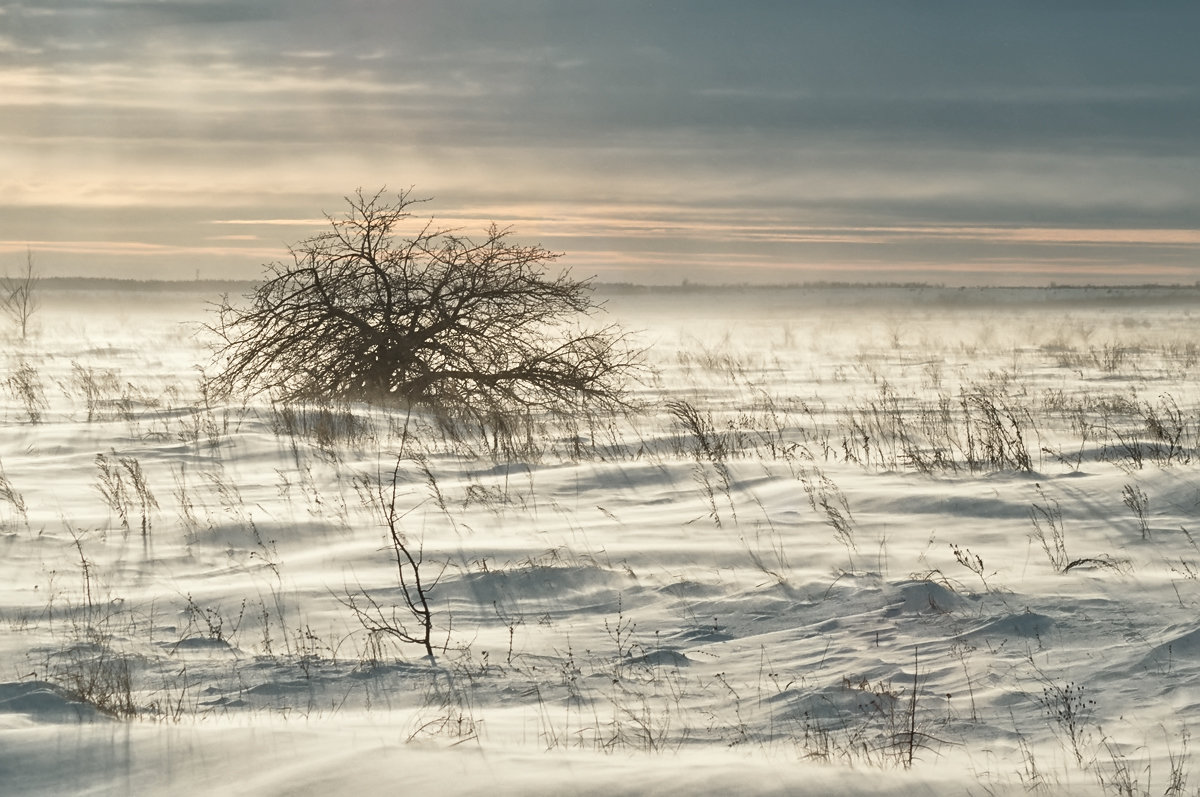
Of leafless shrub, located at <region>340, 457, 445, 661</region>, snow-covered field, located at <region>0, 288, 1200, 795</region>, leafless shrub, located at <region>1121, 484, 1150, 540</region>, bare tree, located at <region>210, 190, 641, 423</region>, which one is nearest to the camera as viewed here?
snow-covered field, located at <region>0, 288, 1200, 795</region>

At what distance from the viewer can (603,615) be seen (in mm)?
5617

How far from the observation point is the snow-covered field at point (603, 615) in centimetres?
363

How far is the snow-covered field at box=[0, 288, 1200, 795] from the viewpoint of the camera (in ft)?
11.9

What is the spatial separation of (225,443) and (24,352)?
17.0 meters

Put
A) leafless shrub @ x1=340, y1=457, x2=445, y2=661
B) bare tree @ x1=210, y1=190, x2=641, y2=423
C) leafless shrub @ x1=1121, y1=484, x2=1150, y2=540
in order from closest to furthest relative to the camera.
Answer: leafless shrub @ x1=340, y1=457, x2=445, y2=661, leafless shrub @ x1=1121, y1=484, x2=1150, y2=540, bare tree @ x1=210, y1=190, x2=641, y2=423

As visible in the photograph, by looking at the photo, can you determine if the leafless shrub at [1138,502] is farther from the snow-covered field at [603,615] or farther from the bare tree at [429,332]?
the bare tree at [429,332]

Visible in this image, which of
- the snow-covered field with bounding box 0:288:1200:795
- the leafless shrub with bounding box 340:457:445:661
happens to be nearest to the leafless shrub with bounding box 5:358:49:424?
the snow-covered field with bounding box 0:288:1200:795

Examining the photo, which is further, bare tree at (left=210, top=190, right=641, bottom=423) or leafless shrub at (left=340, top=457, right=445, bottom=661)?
→ bare tree at (left=210, top=190, right=641, bottom=423)

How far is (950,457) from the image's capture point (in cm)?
984

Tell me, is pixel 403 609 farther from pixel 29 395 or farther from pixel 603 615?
pixel 29 395

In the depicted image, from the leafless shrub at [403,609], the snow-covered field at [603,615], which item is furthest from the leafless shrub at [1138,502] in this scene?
the leafless shrub at [403,609]

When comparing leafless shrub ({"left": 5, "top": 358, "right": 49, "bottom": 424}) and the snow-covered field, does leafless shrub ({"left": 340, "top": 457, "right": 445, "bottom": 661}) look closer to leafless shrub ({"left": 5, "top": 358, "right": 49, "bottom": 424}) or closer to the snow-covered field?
the snow-covered field

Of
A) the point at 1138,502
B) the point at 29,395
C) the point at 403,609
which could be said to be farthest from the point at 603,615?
the point at 29,395

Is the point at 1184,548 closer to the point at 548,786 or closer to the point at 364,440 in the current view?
the point at 548,786
